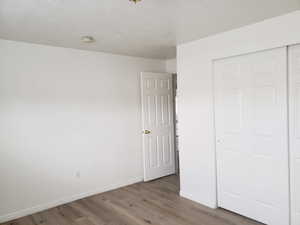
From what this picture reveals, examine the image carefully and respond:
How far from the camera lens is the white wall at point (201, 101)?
2.69 meters

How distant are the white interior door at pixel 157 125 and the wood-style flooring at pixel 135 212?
697 millimetres

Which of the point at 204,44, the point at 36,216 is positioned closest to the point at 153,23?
the point at 204,44

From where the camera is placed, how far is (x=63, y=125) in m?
3.38

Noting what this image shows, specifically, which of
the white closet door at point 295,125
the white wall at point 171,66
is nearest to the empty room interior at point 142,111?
the white closet door at point 295,125

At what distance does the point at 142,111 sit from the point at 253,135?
207 cm

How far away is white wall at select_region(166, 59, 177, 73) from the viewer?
4.58m

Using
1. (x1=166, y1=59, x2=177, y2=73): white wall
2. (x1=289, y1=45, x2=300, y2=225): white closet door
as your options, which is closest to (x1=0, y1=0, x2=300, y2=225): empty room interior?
(x1=289, y1=45, x2=300, y2=225): white closet door

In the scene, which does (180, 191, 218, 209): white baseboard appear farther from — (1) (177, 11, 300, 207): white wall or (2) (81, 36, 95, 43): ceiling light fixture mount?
(2) (81, 36, 95, 43): ceiling light fixture mount

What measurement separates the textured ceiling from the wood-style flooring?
2.34 meters

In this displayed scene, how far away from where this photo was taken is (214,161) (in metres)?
3.08

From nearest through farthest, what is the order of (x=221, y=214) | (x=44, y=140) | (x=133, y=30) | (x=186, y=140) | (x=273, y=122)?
(x=273, y=122) < (x=133, y=30) < (x=221, y=214) < (x=44, y=140) < (x=186, y=140)

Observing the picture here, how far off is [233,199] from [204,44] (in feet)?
6.91

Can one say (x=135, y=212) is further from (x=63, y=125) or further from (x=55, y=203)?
(x=63, y=125)

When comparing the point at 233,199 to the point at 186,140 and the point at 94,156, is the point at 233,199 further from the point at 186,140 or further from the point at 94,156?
the point at 94,156
